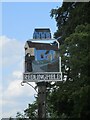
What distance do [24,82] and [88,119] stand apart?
8.16 meters

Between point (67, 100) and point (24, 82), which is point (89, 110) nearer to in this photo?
point (67, 100)

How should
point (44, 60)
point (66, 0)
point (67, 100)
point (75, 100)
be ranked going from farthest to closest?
1. point (66, 0)
2. point (67, 100)
3. point (75, 100)
4. point (44, 60)

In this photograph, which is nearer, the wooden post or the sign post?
the wooden post

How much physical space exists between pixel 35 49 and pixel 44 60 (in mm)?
451

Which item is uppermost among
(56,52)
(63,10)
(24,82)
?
(63,10)

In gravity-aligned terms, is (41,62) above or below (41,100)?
above

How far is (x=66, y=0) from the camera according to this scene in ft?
77.4

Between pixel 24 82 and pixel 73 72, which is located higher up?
pixel 73 72

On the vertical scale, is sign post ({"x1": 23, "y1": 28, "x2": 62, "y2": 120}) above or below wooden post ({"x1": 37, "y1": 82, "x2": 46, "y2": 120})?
above

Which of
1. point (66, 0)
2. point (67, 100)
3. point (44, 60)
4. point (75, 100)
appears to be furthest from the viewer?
point (66, 0)

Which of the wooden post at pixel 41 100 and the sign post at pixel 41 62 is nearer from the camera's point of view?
the wooden post at pixel 41 100

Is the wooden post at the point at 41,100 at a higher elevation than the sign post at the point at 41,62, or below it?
below

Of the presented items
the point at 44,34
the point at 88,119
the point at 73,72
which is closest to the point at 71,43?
the point at 73,72

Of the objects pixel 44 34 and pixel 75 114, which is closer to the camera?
pixel 44 34
